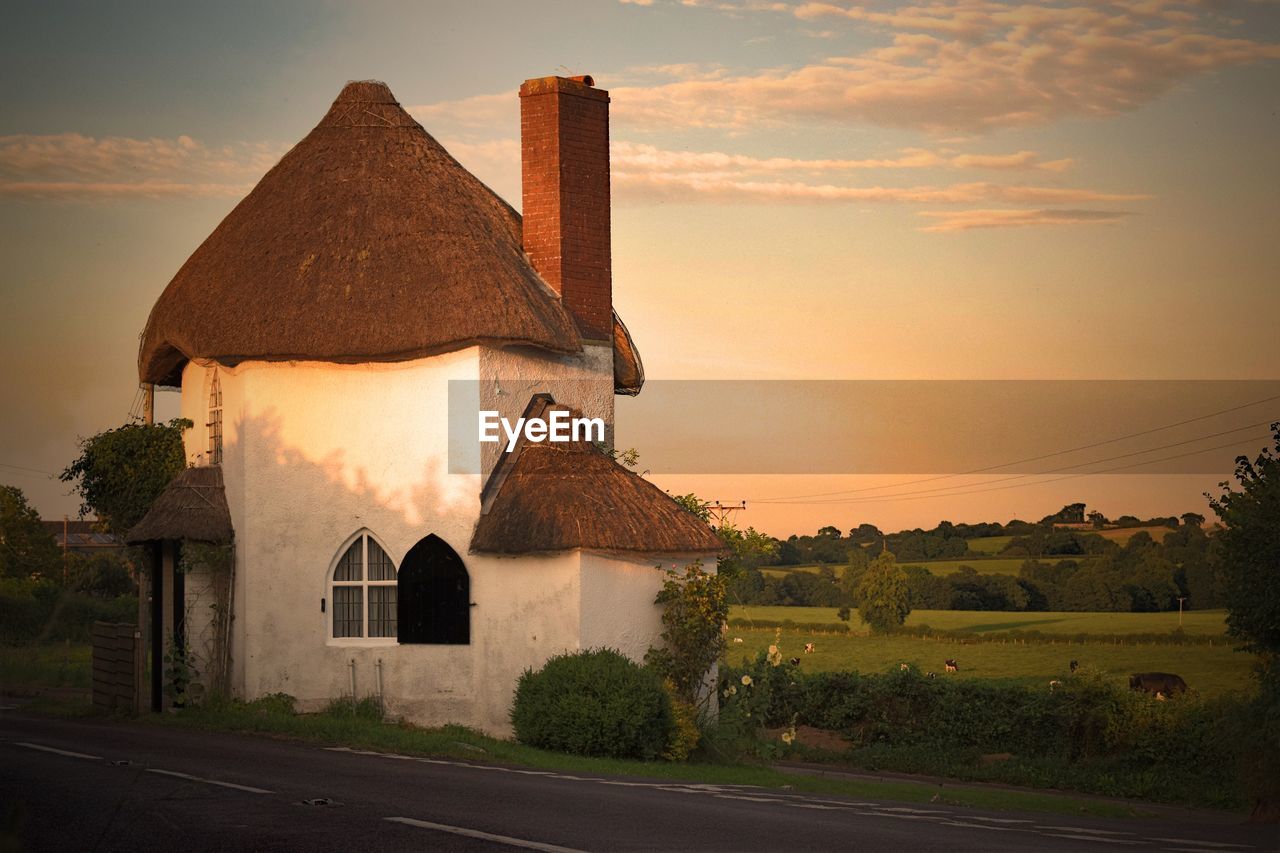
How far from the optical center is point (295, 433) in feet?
75.6

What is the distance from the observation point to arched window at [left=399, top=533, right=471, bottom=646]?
22.4m

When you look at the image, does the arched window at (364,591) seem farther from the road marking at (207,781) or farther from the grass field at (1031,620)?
the grass field at (1031,620)

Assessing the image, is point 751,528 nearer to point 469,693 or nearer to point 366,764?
point 469,693

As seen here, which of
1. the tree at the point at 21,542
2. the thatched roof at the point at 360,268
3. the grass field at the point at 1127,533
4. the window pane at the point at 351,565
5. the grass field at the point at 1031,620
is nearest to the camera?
the thatched roof at the point at 360,268

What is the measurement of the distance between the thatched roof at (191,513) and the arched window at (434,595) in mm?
3197

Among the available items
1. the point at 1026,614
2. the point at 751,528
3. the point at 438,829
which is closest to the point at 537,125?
the point at 751,528

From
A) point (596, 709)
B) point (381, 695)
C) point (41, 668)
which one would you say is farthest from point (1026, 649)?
point (596, 709)

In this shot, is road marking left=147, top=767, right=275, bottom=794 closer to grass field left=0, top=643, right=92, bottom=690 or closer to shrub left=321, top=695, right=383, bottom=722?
shrub left=321, top=695, right=383, bottom=722

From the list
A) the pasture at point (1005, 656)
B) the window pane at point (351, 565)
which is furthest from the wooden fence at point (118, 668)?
the pasture at point (1005, 656)

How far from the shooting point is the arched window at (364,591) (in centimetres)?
2286

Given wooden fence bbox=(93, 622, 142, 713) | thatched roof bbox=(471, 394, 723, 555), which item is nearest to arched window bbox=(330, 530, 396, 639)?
thatched roof bbox=(471, 394, 723, 555)

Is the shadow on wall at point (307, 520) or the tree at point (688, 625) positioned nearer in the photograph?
the tree at point (688, 625)

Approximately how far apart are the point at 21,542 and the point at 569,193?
39.8 m

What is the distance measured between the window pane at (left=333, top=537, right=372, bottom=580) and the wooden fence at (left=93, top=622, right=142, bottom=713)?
127 inches
